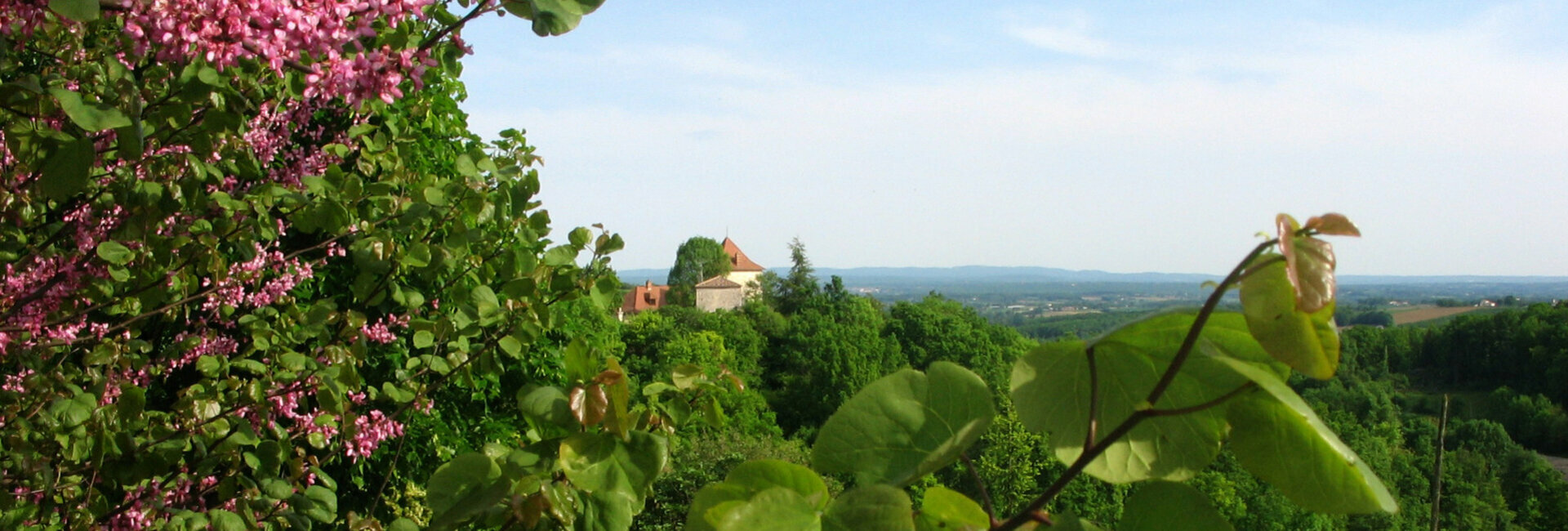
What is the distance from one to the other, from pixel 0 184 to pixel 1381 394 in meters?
47.8

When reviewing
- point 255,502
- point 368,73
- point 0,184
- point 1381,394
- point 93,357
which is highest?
point 368,73

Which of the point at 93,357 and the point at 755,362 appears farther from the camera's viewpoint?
the point at 755,362

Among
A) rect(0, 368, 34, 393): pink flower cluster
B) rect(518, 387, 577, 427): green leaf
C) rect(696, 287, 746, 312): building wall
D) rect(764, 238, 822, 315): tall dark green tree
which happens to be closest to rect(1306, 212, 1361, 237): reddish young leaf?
rect(518, 387, 577, 427): green leaf

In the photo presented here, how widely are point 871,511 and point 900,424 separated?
57 millimetres

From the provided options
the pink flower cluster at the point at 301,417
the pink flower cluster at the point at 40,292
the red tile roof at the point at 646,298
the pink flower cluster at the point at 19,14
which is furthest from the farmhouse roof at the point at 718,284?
the pink flower cluster at the point at 19,14

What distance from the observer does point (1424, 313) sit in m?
71.3

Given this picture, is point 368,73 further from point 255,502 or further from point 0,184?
point 255,502

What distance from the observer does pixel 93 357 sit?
2035mm

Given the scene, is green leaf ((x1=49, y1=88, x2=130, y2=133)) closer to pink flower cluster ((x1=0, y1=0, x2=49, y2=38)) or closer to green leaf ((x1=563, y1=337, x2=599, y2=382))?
pink flower cluster ((x1=0, y1=0, x2=49, y2=38))

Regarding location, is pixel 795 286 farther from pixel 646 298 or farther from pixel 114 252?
pixel 114 252

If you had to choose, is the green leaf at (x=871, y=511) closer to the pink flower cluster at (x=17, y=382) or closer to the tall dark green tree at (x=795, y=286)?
the pink flower cluster at (x=17, y=382)

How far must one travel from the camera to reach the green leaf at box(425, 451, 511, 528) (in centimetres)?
96

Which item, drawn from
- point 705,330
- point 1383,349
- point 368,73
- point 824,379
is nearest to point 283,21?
point 368,73

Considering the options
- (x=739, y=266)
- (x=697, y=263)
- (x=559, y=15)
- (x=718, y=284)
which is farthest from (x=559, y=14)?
(x=739, y=266)
